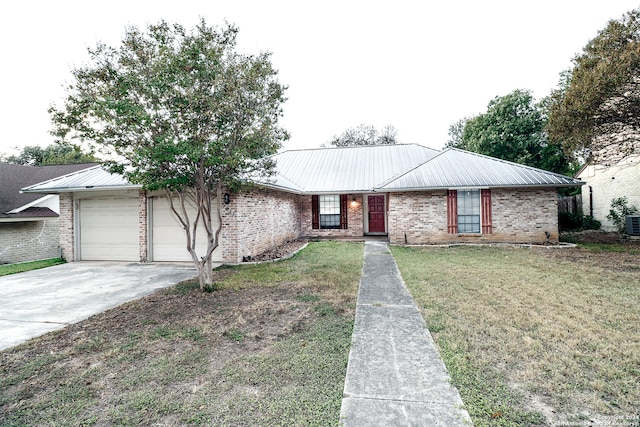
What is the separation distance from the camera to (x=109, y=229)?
996 cm

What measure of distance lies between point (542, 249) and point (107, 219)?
47.6 feet

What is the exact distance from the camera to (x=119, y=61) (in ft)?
16.7

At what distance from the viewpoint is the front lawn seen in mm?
2320

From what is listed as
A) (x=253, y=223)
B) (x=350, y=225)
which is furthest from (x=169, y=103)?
(x=350, y=225)

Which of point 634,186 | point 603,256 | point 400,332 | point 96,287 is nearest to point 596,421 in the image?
→ point 400,332

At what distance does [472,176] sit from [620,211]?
803 centimetres

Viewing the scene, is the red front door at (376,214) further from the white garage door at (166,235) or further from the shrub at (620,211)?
the shrub at (620,211)

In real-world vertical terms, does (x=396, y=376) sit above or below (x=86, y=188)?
below

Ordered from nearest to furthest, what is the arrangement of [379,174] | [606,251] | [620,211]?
[606,251], [620,211], [379,174]

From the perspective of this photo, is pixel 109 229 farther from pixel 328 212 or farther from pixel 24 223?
pixel 328 212

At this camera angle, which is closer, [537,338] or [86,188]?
[537,338]

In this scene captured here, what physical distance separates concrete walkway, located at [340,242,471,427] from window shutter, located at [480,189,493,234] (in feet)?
28.3

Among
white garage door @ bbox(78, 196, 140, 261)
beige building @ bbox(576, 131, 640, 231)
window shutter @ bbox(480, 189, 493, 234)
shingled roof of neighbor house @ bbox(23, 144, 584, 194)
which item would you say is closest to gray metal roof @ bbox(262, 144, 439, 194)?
shingled roof of neighbor house @ bbox(23, 144, 584, 194)

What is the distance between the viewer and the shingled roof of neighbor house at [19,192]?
36.8ft
